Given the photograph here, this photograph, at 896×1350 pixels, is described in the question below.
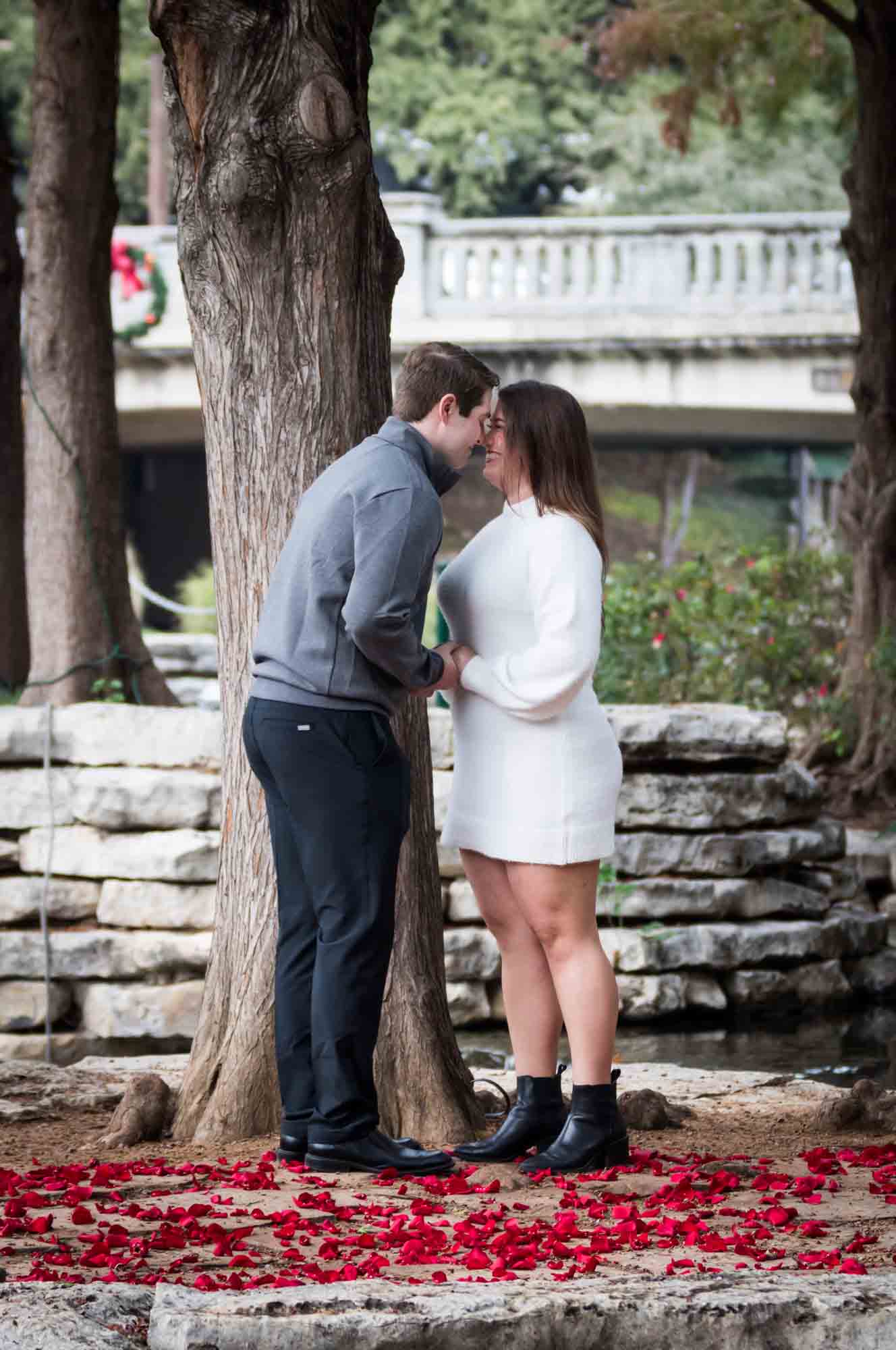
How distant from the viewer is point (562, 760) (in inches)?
168

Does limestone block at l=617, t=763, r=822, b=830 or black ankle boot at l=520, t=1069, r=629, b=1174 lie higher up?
black ankle boot at l=520, t=1069, r=629, b=1174

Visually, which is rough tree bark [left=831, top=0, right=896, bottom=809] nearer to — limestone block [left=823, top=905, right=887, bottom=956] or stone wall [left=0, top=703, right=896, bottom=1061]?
limestone block [left=823, top=905, right=887, bottom=956]

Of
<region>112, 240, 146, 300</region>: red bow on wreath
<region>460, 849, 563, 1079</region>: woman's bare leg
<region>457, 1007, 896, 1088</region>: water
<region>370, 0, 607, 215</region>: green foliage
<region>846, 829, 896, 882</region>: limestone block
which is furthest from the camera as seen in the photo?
<region>370, 0, 607, 215</region>: green foliage

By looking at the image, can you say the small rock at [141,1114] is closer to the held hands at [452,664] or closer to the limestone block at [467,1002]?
the held hands at [452,664]

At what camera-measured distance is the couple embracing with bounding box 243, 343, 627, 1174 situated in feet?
13.6

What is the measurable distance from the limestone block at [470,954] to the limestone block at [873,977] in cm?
188

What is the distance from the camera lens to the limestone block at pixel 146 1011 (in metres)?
7.72

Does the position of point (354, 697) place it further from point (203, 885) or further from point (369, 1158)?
point (203, 885)

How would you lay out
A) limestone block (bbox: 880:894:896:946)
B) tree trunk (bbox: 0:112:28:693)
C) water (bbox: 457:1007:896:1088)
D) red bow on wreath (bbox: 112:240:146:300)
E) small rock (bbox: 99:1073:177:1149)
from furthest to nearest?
red bow on wreath (bbox: 112:240:146:300) → tree trunk (bbox: 0:112:28:693) → limestone block (bbox: 880:894:896:946) → water (bbox: 457:1007:896:1088) → small rock (bbox: 99:1073:177:1149)

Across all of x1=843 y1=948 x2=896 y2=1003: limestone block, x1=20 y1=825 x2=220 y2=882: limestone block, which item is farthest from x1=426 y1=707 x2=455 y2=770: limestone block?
x1=843 y1=948 x2=896 y2=1003: limestone block

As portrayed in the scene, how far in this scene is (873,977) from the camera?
8680 mm

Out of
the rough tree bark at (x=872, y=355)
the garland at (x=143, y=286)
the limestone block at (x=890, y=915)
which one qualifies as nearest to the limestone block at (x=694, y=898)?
the limestone block at (x=890, y=915)

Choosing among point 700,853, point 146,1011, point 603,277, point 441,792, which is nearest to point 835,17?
point 700,853

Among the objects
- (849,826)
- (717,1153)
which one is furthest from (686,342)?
(717,1153)
